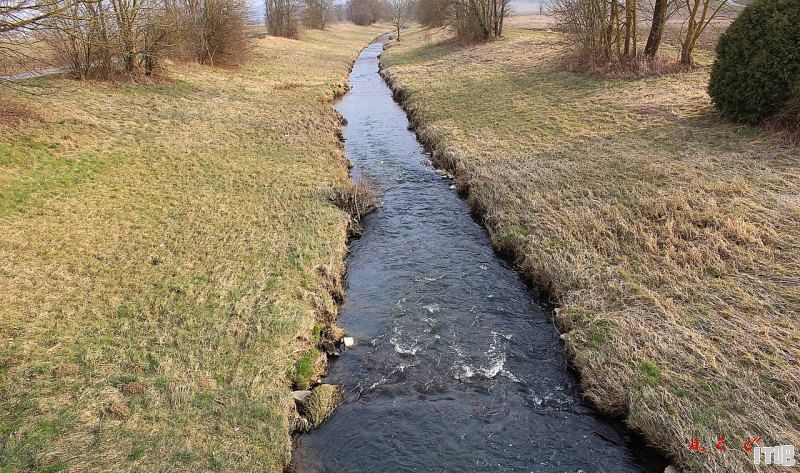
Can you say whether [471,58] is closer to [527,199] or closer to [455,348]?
[527,199]

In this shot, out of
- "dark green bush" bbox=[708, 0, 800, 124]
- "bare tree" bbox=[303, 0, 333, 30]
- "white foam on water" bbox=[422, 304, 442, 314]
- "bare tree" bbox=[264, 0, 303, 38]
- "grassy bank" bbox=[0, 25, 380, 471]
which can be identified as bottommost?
"white foam on water" bbox=[422, 304, 442, 314]

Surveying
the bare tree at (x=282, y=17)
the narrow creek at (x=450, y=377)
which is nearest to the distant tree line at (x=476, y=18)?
the bare tree at (x=282, y=17)

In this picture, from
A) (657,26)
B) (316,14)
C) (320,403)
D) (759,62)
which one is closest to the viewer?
(320,403)

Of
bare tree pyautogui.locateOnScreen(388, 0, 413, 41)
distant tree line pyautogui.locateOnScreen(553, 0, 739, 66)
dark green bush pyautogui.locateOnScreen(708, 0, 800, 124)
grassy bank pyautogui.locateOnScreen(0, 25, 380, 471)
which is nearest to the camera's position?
grassy bank pyautogui.locateOnScreen(0, 25, 380, 471)

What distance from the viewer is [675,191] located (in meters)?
12.2

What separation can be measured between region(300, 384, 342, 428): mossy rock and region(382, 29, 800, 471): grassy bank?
4.62 m

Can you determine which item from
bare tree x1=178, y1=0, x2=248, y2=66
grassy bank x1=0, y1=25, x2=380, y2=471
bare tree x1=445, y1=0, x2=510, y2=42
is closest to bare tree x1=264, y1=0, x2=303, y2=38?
bare tree x1=445, y1=0, x2=510, y2=42

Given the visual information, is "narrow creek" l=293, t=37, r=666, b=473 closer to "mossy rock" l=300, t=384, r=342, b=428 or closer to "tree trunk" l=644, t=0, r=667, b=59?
"mossy rock" l=300, t=384, r=342, b=428

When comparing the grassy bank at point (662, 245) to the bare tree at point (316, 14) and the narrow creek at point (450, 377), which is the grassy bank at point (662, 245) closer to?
the narrow creek at point (450, 377)

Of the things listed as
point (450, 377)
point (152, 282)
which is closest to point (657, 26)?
point (450, 377)

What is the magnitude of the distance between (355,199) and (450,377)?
25.4 ft

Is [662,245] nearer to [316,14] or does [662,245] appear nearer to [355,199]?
[355,199]

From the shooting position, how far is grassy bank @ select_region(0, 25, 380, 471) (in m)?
6.73

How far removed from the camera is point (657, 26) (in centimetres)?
2392
